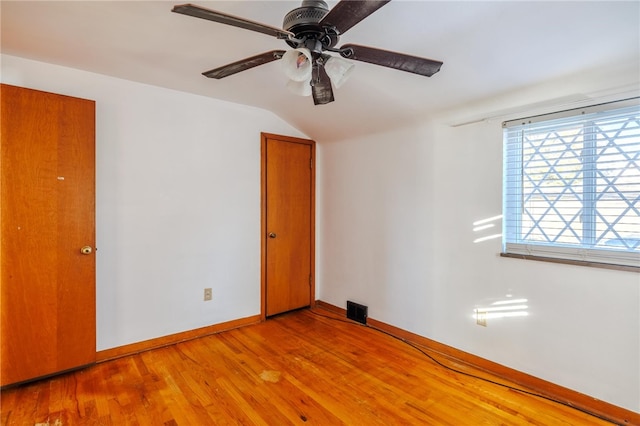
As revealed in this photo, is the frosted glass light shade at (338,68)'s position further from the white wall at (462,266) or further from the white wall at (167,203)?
the white wall at (167,203)

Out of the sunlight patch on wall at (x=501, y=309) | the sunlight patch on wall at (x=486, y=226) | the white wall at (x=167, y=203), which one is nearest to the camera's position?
the sunlight patch on wall at (x=501, y=309)

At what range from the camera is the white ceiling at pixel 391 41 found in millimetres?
1572

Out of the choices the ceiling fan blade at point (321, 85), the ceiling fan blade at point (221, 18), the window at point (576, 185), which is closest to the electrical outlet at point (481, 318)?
the window at point (576, 185)

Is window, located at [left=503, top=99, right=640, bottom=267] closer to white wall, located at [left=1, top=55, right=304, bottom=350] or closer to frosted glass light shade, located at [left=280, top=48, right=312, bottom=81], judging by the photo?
frosted glass light shade, located at [left=280, top=48, right=312, bottom=81]

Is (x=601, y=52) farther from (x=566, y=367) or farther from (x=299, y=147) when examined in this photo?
(x=299, y=147)

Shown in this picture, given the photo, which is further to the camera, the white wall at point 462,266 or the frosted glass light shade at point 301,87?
the white wall at point 462,266

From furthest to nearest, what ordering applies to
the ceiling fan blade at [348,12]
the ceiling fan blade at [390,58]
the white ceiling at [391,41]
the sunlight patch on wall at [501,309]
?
1. the sunlight patch on wall at [501,309]
2. the white ceiling at [391,41]
3. the ceiling fan blade at [390,58]
4. the ceiling fan blade at [348,12]

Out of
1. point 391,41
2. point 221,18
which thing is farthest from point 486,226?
point 221,18

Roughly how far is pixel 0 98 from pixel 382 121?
2.86 metres

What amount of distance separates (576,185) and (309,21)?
1.98m

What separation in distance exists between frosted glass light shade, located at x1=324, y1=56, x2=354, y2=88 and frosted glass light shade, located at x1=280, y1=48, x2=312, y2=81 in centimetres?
13

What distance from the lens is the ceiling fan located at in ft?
3.73

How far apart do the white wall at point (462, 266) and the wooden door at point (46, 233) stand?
7.90 ft

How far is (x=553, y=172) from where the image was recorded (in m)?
2.13
